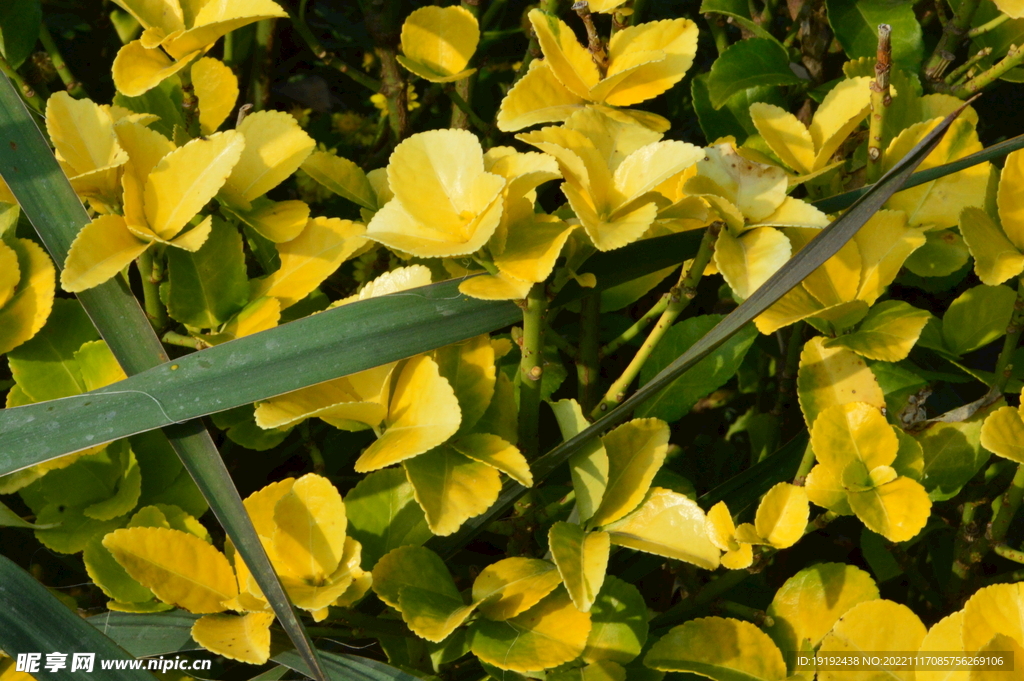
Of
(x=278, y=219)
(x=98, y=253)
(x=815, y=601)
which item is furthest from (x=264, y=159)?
(x=815, y=601)

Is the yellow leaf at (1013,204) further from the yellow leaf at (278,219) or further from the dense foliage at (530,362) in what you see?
the yellow leaf at (278,219)

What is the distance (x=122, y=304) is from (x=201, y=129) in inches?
8.5

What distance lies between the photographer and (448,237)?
0.54 m

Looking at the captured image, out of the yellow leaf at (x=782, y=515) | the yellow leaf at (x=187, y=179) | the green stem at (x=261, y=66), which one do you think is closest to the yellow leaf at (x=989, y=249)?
the yellow leaf at (x=782, y=515)

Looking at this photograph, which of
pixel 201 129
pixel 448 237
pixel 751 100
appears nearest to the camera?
pixel 448 237

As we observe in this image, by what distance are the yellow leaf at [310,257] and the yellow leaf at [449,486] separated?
0.61ft

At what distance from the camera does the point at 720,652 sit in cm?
65

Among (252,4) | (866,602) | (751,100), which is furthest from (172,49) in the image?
(866,602)

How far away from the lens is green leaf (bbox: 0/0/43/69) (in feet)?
3.02

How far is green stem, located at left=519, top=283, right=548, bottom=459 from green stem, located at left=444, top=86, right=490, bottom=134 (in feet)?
1.12

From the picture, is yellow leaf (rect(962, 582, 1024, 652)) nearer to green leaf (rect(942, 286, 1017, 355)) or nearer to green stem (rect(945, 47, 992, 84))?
green leaf (rect(942, 286, 1017, 355))

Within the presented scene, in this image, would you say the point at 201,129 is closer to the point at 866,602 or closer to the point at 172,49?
the point at 172,49

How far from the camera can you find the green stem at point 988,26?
84 centimetres

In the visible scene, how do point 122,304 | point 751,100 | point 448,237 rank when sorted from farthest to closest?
1. point 751,100
2. point 122,304
3. point 448,237
